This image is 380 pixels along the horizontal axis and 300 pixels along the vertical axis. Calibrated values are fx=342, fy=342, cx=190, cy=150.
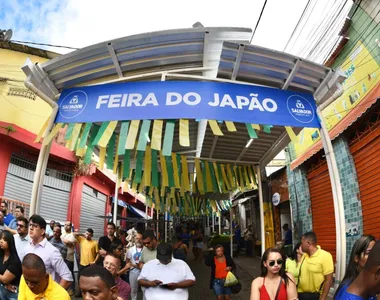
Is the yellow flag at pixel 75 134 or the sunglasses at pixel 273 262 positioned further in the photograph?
the yellow flag at pixel 75 134

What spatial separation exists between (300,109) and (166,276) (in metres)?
3.21

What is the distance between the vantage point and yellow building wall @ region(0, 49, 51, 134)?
41.4ft

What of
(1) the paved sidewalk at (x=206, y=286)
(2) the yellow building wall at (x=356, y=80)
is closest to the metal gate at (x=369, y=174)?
(2) the yellow building wall at (x=356, y=80)

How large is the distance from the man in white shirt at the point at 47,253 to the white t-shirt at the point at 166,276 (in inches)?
35.6

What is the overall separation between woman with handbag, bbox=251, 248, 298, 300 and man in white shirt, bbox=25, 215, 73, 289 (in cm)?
203

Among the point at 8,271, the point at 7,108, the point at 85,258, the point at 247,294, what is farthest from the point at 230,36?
the point at 7,108

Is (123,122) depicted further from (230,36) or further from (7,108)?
(7,108)

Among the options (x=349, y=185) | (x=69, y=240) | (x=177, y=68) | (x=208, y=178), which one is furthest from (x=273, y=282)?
(x=349, y=185)

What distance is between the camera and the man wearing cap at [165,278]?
13.1 ft

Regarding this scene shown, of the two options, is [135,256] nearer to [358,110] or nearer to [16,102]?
[358,110]

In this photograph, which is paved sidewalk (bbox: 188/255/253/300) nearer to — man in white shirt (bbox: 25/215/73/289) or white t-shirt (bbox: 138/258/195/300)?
white t-shirt (bbox: 138/258/195/300)

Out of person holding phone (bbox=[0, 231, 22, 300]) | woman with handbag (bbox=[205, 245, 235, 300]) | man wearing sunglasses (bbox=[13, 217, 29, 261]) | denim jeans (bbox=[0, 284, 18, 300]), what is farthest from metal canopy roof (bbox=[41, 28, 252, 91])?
woman with handbag (bbox=[205, 245, 235, 300])

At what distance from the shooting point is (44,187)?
517 inches

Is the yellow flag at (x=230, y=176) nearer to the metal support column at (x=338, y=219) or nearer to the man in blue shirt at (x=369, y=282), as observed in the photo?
the metal support column at (x=338, y=219)
